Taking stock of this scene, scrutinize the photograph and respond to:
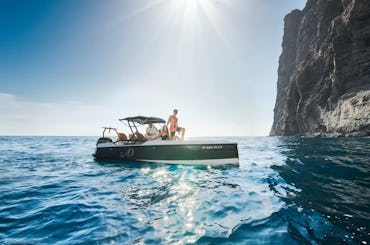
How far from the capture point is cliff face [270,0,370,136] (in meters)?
41.4

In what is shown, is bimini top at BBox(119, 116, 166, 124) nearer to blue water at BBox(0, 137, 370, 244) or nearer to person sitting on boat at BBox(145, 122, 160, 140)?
person sitting on boat at BBox(145, 122, 160, 140)

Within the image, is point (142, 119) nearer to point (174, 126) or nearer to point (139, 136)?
point (139, 136)

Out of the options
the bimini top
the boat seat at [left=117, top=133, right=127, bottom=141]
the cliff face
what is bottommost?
the boat seat at [left=117, top=133, right=127, bottom=141]

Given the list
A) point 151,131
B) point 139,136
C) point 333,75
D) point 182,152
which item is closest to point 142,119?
point 151,131

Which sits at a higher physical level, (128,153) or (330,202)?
(128,153)

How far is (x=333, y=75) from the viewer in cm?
4941

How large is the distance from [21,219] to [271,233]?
465cm

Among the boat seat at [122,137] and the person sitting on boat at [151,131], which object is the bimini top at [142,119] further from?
the boat seat at [122,137]

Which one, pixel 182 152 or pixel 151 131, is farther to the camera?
pixel 151 131

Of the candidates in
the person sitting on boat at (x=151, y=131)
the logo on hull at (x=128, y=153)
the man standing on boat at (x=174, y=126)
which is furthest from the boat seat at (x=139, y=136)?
the man standing on boat at (x=174, y=126)

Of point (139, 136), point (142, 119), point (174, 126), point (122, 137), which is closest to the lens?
point (174, 126)

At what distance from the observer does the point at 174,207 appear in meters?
5.12

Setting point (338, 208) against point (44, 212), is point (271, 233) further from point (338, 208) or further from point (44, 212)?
point (44, 212)

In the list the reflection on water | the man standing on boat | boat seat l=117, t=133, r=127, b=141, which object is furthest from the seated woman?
the reflection on water
